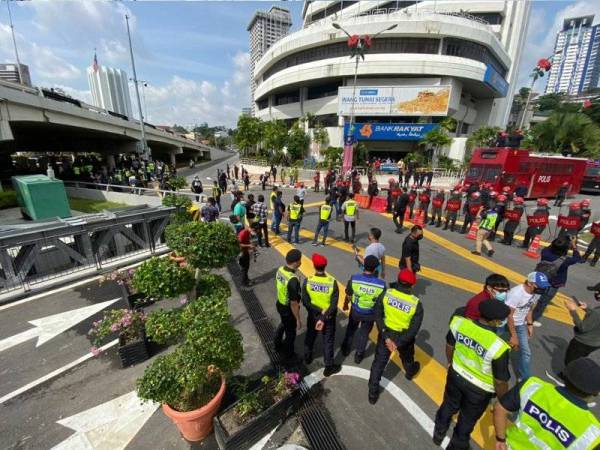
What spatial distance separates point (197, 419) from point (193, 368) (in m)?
0.67

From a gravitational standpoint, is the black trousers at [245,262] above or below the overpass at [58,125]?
below

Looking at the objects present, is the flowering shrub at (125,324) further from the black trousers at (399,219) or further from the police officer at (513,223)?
the police officer at (513,223)

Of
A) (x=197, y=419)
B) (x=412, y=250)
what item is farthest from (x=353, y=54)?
(x=197, y=419)

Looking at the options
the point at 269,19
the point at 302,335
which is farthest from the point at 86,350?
the point at 269,19

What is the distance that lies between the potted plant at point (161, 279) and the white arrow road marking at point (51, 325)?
2.95m

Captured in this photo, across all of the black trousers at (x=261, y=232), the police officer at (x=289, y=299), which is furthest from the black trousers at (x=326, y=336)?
the black trousers at (x=261, y=232)

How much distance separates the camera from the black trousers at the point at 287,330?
415cm

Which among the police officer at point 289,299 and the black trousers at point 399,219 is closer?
the police officer at point 289,299

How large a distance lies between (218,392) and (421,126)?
35.8 metres

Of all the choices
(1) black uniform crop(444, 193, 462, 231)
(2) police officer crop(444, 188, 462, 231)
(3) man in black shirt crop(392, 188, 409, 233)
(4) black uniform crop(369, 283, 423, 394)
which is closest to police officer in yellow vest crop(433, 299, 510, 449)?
(4) black uniform crop(369, 283, 423, 394)

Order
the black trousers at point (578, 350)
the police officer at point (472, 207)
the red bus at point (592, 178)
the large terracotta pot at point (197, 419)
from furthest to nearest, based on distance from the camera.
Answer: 1. the red bus at point (592, 178)
2. the police officer at point (472, 207)
3. the black trousers at point (578, 350)
4. the large terracotta pot at point (197, 419)

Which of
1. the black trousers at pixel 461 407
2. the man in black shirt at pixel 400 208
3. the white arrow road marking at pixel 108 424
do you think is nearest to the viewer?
the black trousers at pixel 461 407

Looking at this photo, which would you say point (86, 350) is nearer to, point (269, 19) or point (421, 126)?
point (421, 126)

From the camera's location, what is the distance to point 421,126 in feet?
106
